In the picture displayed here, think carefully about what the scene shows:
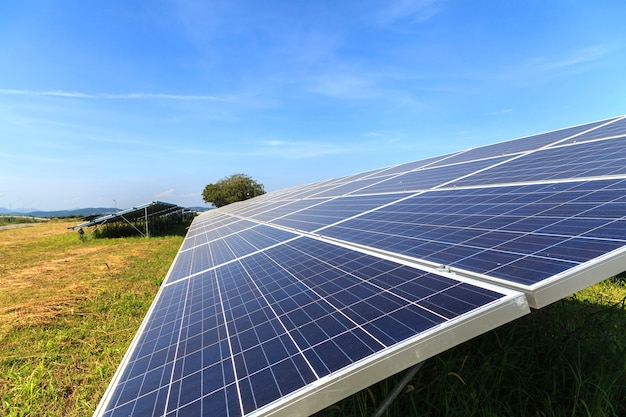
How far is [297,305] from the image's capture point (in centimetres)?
301

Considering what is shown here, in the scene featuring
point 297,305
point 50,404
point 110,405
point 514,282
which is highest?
point 514,282

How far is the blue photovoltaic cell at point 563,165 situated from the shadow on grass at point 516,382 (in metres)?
2.20

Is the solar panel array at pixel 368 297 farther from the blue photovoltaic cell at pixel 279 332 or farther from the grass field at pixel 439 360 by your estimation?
the grass field at pixel 439 360

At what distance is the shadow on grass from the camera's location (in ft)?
10.2

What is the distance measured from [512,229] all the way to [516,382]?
177 centimetres

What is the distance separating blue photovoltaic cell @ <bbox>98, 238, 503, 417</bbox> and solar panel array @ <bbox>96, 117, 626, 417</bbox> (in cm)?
1

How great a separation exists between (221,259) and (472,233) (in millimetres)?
4793

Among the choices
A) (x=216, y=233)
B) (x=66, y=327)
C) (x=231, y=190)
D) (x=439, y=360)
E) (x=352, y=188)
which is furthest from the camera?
(x=231, y=190)

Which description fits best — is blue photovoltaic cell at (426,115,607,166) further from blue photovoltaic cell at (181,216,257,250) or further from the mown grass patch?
the mown grass patch

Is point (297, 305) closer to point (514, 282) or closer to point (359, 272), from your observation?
point (359, 272)

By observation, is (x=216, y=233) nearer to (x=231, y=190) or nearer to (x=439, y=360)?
(x=439, y=360)

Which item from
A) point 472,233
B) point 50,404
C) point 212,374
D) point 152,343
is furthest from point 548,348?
point 50,404

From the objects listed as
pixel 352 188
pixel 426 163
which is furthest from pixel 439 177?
pixel 426 163

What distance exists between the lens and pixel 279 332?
2.61 m
